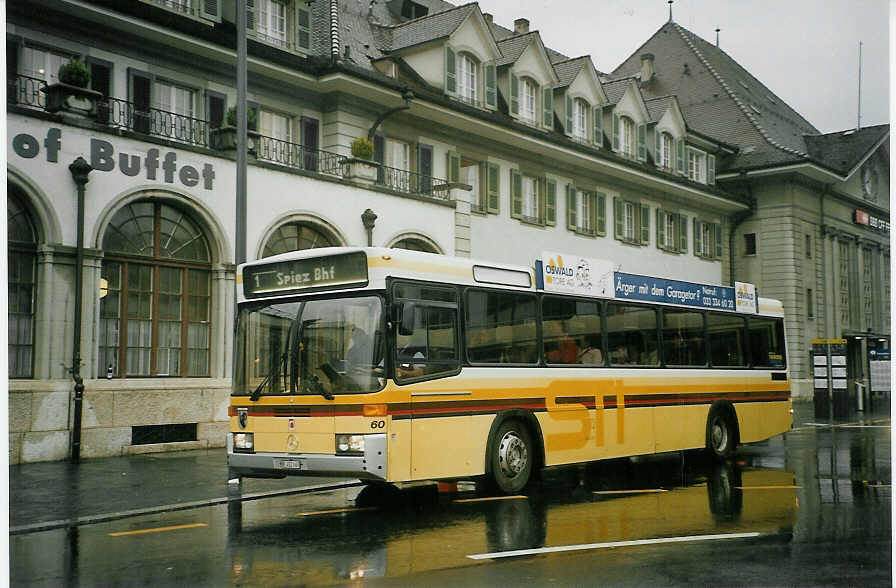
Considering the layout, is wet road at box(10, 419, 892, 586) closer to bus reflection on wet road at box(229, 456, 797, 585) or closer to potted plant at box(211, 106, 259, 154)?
bus reflection on wet road at box(229, 456, 797, 585)

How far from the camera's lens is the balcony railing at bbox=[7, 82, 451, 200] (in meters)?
17.6

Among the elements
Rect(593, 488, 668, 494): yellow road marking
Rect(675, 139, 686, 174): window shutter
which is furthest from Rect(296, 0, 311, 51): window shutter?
Rect(593, 488, 668, 494): yellow road marking

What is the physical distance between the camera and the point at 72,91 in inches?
691

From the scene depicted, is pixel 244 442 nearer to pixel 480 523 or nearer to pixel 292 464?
pixel 292 464

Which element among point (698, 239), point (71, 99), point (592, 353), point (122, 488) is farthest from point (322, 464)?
point (698, 239)

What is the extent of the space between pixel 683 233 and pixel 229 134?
57.3 ft

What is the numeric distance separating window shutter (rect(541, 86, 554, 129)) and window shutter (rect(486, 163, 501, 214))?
279 cm

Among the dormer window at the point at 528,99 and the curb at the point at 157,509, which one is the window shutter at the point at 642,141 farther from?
the curb at the point at 157,509

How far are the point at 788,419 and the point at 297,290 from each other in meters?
11.1

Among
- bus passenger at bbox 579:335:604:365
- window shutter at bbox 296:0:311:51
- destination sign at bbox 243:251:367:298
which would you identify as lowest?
bus passenger at bbox 579:335:604:365

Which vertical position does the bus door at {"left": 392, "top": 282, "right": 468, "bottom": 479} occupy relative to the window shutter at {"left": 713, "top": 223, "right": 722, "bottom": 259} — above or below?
below

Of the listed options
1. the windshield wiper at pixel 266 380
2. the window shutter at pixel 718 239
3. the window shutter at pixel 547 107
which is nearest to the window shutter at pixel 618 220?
the window shutter at pixel 547 107

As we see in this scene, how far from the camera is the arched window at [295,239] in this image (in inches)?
846

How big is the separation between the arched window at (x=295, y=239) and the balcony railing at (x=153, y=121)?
7.40 ft
